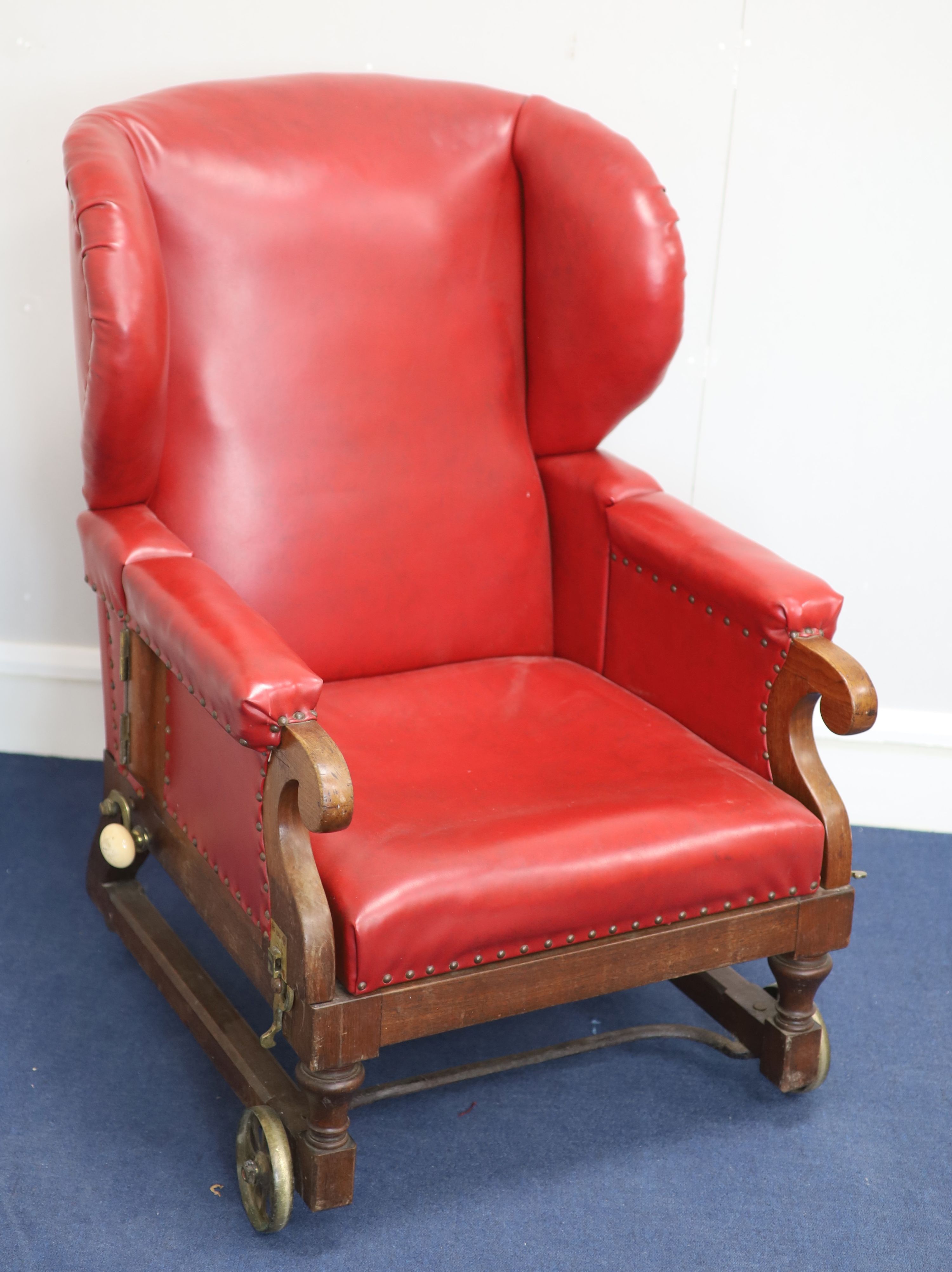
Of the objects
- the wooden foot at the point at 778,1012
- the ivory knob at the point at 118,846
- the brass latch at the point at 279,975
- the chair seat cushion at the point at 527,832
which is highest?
the chair seat cushion at the point at 527,832

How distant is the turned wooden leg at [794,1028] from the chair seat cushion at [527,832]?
14 centimetres

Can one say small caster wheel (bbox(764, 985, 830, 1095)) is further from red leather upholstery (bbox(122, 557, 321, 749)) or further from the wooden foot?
red leather upholstery (bbox(122, 557, 321, 749))

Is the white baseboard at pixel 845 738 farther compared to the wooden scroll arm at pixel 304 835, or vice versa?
the white baseboard at pixel 845 738

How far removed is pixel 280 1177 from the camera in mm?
1449

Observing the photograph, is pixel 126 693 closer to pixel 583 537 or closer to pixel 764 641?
pixel 583 537

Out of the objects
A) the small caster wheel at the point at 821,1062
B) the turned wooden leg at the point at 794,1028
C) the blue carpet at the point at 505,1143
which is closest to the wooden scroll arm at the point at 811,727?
the turned wooden leg at the point at 794,1028

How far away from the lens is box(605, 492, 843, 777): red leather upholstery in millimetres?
1620

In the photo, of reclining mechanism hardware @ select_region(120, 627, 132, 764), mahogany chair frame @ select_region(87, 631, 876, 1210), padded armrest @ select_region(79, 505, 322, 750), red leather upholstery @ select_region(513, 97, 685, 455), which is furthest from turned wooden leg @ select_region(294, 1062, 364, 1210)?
red leather upholstery @ select_region(513, 97, 685, 455)

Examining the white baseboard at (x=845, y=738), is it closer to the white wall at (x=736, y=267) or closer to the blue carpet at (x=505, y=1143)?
the white wall at (x=736, y=267)

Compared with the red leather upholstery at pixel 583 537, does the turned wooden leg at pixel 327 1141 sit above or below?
below

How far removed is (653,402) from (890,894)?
0.93 m

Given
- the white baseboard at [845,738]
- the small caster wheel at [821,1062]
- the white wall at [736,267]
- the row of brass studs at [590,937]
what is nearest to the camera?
the row of brass studs at [590,937]

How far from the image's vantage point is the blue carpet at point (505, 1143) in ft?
4.91

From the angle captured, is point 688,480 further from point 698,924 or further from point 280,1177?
point 280,1177
